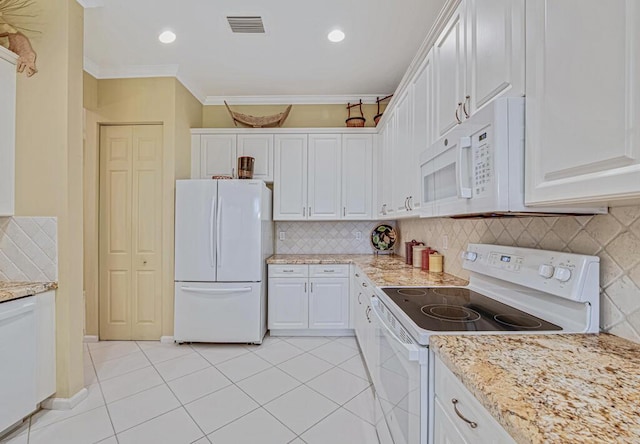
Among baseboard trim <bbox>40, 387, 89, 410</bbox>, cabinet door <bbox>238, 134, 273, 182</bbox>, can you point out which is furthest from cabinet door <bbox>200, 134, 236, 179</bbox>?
baseboard trim <bbox>40, 387, 89, 410</bbox>

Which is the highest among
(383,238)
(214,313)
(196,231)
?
(196,231)

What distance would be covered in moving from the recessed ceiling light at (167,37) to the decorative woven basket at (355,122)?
194cm

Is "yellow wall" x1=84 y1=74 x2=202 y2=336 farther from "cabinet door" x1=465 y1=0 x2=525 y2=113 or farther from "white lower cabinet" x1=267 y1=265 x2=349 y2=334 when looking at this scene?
"cabinet door" x1=465 y1=0 x2=525 y2=113

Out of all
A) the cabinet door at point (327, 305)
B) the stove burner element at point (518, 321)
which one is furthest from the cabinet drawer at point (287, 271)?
the stove burner element at point (518, 321)

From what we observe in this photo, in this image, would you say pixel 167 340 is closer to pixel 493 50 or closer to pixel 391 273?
pixel 391 273

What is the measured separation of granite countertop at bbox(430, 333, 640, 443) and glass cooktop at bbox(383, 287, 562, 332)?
0.11 m

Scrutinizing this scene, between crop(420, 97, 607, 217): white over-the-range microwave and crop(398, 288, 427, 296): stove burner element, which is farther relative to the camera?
crop(398, 288, 427, 296): stove burner element

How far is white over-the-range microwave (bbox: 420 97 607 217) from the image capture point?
3.33ft

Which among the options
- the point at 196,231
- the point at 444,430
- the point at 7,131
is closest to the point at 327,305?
the point at 196,231

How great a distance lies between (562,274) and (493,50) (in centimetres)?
90

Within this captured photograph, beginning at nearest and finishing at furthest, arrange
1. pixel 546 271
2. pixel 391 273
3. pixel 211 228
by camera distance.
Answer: pixel 546 271 < pixel 391 273 < pixel 211 228

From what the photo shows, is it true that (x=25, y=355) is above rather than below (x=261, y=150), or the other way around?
below

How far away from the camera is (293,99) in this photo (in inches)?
146

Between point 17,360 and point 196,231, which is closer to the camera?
point 17,360
